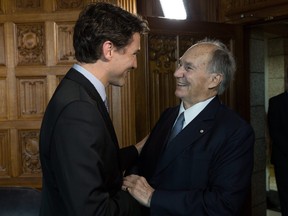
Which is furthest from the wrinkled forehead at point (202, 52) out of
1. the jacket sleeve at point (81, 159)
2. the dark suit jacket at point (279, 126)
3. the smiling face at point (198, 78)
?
the dark suit jacket at point (279, 126)

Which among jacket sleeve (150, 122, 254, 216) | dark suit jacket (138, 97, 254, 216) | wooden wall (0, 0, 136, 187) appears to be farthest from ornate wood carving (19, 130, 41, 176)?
jacket sleeve (150, 122, 254, 216)

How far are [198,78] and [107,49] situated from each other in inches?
20.8

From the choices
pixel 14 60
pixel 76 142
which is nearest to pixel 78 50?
pixel 76 142

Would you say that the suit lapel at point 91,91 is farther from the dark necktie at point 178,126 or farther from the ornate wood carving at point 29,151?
the ornate wood carving at point 29,151

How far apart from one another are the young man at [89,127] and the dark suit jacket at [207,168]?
0.25 m

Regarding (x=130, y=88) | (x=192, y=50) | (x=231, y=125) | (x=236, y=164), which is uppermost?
(x=192, y=50)

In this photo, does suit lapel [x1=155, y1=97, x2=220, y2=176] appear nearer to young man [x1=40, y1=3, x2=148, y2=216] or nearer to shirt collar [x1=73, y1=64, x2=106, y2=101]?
young man [x1=40, y1=3, x2=148, y2=216]

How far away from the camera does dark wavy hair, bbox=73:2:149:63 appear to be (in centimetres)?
108

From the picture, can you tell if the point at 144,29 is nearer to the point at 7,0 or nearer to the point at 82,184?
the point at 82,184

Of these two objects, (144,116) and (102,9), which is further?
(144,116)

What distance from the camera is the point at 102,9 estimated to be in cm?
109

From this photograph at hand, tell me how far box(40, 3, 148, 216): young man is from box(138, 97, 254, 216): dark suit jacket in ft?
0.83

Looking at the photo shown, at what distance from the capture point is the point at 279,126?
3195 mm

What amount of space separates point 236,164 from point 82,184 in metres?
0.64
